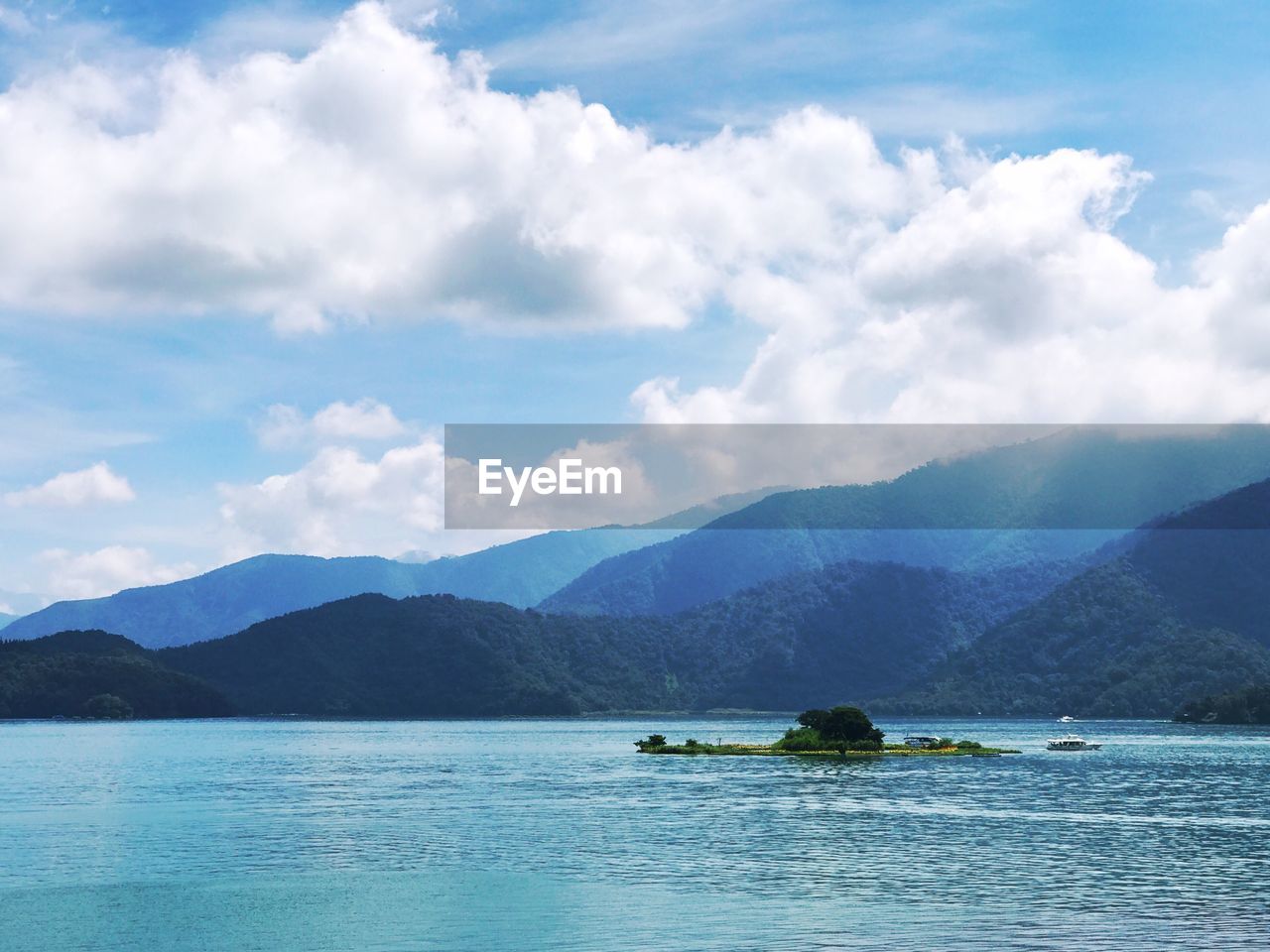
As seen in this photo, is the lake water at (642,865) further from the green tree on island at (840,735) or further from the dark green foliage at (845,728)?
the dark green foliage at (845,728)

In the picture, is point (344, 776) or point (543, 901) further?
point (344, 776)

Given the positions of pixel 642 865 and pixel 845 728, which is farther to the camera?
pixel 845 728

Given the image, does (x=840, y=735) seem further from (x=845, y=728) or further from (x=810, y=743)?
(x=810, y=743)

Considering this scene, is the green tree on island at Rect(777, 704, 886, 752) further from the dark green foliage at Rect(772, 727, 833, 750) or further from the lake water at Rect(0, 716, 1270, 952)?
the lake water at Rect(0, 716, 1270, 952)

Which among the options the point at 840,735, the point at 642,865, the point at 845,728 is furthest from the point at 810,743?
the point at 642,865

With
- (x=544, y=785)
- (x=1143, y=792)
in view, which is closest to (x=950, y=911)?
(x=1143, y=792)

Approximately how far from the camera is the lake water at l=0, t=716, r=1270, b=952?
56.1 meters

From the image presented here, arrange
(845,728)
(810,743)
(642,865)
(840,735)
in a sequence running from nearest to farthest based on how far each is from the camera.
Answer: (642,865) → (845,728) → (840,735) → (810,743)

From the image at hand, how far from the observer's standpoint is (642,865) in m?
76.7

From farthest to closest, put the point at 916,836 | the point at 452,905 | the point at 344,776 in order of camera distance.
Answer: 1. the point at 344,776
2. the point at 916,836
3. the point at 452,905

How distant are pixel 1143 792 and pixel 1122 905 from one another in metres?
75.3

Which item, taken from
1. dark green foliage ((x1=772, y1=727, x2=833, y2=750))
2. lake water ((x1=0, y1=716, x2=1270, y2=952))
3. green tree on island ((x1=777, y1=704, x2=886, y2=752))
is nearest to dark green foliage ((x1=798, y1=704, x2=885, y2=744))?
green tree on island ((x1=777, y1=704, x2=886, y2=752))

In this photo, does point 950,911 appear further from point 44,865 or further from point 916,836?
point 44,865

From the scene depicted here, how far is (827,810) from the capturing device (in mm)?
109500
